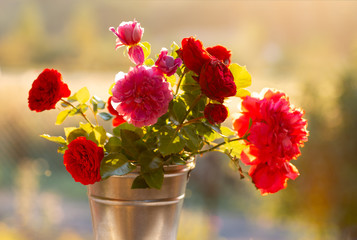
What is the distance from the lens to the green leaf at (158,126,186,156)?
0.69m

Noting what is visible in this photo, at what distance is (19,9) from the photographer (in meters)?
5.52

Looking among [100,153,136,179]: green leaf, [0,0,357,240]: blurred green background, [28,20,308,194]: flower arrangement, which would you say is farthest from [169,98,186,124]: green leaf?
[0,0,357,240]: blurred green background

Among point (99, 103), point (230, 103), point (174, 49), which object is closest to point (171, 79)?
point (174, 49)

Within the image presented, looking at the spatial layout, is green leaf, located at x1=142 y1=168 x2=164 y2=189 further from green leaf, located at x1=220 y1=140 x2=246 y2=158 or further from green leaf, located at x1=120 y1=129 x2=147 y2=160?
green leaf, located at x1=220 y1=140 x2=246 y2=158

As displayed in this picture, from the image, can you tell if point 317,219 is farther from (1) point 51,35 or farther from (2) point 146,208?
(1) point 51,35

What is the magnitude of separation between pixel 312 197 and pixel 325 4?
2.63 m

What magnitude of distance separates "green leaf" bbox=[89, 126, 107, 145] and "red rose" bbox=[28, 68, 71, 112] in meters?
0.08

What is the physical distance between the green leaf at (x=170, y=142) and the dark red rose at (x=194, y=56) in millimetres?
105

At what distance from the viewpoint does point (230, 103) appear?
4129 mm

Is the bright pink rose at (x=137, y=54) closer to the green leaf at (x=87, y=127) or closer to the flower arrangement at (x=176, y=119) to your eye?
→ the flower arrangement at (x=176, y=119)

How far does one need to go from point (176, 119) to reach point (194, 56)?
10cm

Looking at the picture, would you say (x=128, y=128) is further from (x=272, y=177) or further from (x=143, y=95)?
(x=272, y=177)

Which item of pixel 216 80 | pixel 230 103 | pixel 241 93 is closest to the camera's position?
pixel 216 80

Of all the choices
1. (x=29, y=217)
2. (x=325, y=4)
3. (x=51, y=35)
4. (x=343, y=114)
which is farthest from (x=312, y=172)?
(x=51, y=35)
